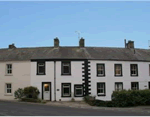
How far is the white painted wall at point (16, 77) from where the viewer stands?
26656mm

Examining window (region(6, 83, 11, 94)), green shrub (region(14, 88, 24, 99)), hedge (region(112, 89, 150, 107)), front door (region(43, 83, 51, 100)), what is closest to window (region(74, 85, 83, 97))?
front door (region(43, 83, 51, 100))

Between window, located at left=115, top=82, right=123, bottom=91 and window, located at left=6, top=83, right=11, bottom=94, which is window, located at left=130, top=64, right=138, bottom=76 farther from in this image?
window, located at left=6, top=83, right=11, bottom=94

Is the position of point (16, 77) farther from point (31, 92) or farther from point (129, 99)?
point (129, 99)

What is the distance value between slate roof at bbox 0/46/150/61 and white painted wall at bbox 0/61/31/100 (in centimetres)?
88

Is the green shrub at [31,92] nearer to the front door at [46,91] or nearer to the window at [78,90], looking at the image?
the front door at [46,91]

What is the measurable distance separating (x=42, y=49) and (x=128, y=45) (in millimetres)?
14240

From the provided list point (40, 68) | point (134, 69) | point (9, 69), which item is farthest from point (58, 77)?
point (134, 69)

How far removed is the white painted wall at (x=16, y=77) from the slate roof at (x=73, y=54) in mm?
878

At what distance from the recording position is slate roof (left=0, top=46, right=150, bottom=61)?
1067 inches

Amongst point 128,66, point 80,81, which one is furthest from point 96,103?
point 128,66

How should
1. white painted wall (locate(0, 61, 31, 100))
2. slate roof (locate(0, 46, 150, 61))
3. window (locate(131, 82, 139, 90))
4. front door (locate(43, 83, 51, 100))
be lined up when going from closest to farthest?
front door (locate(43, 83, 51, 100)) < white painted wall (locate(0, 61, 31, 100)) < slate roof (locate(0, 46, 150, 61)) < window (locate(131, 82, 139, 90))

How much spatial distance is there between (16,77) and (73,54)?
341 inches

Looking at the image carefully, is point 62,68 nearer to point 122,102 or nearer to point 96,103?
point 96,103

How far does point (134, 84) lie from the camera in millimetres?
27984
